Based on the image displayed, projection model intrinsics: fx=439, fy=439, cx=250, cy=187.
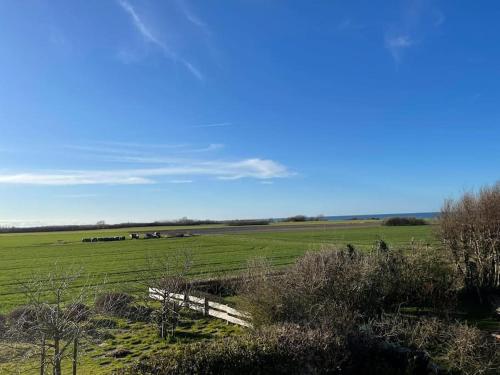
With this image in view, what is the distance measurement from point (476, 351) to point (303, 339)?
12.5 ft

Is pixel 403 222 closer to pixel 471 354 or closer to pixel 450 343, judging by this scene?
pixel 450 343

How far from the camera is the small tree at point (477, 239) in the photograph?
14844mm

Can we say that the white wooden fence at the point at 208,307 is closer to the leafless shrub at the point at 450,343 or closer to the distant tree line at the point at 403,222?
the leafless shrub at the point at 450,343

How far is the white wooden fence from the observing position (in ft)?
38.1

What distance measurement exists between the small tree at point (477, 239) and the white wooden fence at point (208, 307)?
321 inches

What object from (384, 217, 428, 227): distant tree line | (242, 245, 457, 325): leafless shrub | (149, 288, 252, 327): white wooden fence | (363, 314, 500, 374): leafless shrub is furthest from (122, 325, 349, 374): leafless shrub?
(384, 217, 428, 227): distant tree line

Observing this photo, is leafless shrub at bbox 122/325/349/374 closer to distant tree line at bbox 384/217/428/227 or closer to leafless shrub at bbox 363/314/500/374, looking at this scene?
leafless shrub at bbox 363/314/500/374

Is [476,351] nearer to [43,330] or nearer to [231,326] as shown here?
[231,326]

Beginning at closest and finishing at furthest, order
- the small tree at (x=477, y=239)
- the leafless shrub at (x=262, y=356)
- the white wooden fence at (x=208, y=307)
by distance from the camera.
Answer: the leafless shrub at (x=262, y=356) → the white wooden fence at (x=208, y=307) → the small tree at (x=477, y=239)

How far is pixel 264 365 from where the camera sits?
626 cm

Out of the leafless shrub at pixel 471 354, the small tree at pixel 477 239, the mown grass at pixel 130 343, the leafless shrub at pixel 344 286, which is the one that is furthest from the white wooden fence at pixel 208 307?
the small tree at pixel 477 239

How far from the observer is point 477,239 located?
15.3 m

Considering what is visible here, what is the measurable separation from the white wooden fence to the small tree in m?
8.15

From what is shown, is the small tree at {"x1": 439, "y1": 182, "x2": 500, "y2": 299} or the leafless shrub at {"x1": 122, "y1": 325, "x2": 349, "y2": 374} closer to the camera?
the leafless shrub at {"x1": 122, "y1": 325, "x2": 349, "y2": 374}
